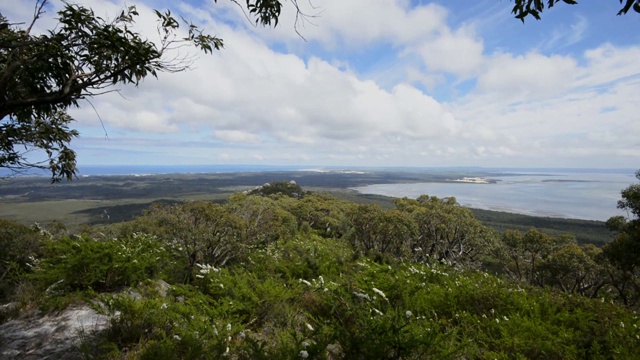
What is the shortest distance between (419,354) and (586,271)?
24.4 m

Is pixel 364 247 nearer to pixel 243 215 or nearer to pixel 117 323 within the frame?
pixel 243 215

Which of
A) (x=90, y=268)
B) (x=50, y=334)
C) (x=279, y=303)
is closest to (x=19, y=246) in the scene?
(x=90, y=268)

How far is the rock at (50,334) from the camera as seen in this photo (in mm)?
3963

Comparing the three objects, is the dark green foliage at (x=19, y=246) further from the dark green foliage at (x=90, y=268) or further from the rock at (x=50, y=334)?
the rock at (x=50, y=334)

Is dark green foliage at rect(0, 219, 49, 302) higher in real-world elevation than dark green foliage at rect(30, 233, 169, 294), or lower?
lower

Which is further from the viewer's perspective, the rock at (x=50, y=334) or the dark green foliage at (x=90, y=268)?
the dark green foliage at (x=90, y=268)

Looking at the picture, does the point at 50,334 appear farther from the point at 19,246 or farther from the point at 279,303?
the point at 19,246

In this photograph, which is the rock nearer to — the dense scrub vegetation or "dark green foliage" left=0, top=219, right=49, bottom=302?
the dense scrub vegetation

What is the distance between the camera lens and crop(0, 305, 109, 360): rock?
3.96m

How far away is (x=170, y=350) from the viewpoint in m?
3.53

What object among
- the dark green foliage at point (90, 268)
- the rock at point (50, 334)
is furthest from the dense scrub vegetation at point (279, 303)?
the rock at point (50, 334)

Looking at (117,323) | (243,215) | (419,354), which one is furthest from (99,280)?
(243,215)

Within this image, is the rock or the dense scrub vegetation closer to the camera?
the dense scrub vegetation

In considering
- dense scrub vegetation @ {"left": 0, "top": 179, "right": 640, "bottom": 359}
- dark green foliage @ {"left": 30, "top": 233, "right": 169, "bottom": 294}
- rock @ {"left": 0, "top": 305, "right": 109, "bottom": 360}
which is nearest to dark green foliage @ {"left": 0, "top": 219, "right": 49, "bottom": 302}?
dense scrub vegetation @ {"left": 0, "top": 179, "right": 640, "bottom": 359}
